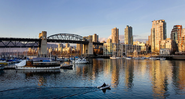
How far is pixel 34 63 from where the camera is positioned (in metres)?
48.2

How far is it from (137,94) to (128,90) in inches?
91.0

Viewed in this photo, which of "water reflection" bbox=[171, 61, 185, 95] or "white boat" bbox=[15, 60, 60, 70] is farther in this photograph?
"white boat" bbox=[15, 60, 60, 70]

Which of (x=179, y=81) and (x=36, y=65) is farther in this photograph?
(x=36, y=65)

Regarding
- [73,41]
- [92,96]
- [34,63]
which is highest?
[73,41]

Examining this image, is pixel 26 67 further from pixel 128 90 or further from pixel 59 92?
pixel 128 90

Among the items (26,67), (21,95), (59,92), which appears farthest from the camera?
(26,67)

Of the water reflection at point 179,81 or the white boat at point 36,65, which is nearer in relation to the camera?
the water reflection at point 179,81

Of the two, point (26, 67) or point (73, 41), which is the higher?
point (73, 41)

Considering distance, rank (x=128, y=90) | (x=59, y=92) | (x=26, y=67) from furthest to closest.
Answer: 1. (x=26, y=67)
2. (x=128, y=90)
3. (x=59, y=92)

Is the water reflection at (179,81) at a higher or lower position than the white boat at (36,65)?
lower

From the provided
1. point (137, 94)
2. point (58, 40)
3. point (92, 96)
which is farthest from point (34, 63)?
point (58, 40)

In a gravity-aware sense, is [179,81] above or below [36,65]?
below

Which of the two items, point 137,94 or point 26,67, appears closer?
point 137,94

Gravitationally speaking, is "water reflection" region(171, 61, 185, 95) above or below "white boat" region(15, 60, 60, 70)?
below
